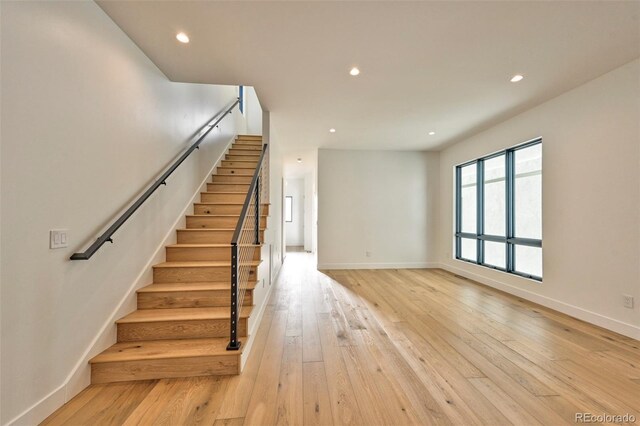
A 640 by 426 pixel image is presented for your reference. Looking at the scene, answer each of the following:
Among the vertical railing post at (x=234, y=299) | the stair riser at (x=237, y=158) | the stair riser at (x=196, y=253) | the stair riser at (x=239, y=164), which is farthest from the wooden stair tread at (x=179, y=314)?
the stair riser at (x=237, y=158)

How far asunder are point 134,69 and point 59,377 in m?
2.39

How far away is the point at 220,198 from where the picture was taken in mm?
3783

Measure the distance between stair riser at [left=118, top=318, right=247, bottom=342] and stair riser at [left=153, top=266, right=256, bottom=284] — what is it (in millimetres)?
510

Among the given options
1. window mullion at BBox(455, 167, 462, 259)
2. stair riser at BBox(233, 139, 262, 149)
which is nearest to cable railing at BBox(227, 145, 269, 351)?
stair riser at BBox(233, 139, 262, 149)

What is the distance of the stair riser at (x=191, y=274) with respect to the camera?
2515 mm

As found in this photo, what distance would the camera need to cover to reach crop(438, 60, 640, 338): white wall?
249cm

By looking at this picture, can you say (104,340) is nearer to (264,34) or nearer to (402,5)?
(264,34)

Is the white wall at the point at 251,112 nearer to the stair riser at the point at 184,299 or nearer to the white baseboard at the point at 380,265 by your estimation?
the white baseboard at the point at 380,265

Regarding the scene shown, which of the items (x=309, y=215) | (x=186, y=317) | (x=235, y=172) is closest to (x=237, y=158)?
(x=235, y=172)

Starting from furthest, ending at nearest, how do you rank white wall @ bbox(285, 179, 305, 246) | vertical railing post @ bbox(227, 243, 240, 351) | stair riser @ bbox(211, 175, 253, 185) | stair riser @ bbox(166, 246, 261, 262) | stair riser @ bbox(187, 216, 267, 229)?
white wall @ bbox(285, 179, 305, 246) → stair riser @ bbox(211, 175, 253, 185) → stair riser @ bbox(187, 216, 267, 229) → stair riser @ bbox(166, 246, 261, 262) → vertical railing post @ bbox(227, 243, 240, 351)

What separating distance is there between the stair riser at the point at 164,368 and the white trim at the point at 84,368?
0.08m

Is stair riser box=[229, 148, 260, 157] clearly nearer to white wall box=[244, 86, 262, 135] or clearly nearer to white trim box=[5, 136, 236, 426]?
white wall box=[244, 86, 262, 135]

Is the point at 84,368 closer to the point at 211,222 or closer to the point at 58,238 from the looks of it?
the point at 58,238

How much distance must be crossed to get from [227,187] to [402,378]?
3.39m
